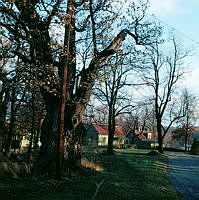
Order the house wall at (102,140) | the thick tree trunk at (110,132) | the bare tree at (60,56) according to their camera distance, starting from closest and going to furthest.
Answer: the bare tree at (60,56) → the thick tree trunk at (110,132) → the house wall at (102,140)

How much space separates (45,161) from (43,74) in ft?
12.2

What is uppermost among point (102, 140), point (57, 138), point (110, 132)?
point (110, 132)

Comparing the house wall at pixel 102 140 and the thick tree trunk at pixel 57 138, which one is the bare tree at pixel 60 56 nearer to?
the thick tree trunk at pixel 57 138

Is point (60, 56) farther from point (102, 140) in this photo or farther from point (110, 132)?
point (102, 140)

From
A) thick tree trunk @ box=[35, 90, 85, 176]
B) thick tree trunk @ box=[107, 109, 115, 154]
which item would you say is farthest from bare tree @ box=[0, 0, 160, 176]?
thick tree trunk @ box=[107, 109, 115, 154]

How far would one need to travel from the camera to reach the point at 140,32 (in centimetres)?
1346

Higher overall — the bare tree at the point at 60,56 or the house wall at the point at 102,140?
the bare tree at the point at 60,56

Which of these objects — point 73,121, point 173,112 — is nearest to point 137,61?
point 73,121

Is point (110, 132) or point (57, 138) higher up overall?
point (110, 132)

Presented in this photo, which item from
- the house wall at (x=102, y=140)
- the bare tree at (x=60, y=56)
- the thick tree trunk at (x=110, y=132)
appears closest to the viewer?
the bare tree at (x=60, y=56)

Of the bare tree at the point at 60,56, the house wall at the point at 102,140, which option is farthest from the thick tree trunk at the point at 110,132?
the house wall at the point at 102,140

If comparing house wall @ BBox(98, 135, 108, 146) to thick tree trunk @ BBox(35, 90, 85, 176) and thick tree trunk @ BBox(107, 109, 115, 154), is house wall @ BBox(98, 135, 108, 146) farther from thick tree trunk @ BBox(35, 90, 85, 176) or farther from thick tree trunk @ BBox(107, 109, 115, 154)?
thick tree trunk @ BBox(35, 90, 85, 176)

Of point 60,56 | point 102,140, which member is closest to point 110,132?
point 60,56

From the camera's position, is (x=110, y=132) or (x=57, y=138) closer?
(x=57, y=138)
